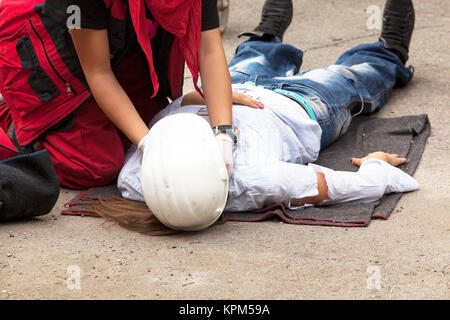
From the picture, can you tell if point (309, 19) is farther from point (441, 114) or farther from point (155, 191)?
point (155, 191)

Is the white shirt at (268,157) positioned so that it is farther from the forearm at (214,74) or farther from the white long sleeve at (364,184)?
the forearm at (214,74)

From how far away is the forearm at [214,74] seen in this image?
8.69 feet

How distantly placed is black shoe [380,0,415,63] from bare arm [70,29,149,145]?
1620 mm

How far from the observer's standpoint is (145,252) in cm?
230

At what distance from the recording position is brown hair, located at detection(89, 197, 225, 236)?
246 cm

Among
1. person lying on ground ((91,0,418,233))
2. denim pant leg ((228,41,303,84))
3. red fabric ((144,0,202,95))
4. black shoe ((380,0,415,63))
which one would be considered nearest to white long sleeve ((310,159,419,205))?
person lying on ground ((91,0,418,233))

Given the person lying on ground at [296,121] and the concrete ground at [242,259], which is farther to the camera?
the person lying on ground at [296,121]

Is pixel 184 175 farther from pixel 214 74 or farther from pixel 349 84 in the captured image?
pixel 349 84

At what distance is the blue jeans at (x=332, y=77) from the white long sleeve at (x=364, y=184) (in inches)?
17.9

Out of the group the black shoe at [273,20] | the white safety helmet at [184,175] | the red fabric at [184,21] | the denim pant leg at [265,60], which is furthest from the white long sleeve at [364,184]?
the black shoe at [273,20]

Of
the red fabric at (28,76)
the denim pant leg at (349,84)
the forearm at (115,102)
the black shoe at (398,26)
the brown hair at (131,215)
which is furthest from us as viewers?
the black shoe at (398,26)

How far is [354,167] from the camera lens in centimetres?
298

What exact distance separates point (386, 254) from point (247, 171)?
55 cm

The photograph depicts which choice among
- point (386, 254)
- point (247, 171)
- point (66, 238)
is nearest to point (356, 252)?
point (386, 254)
